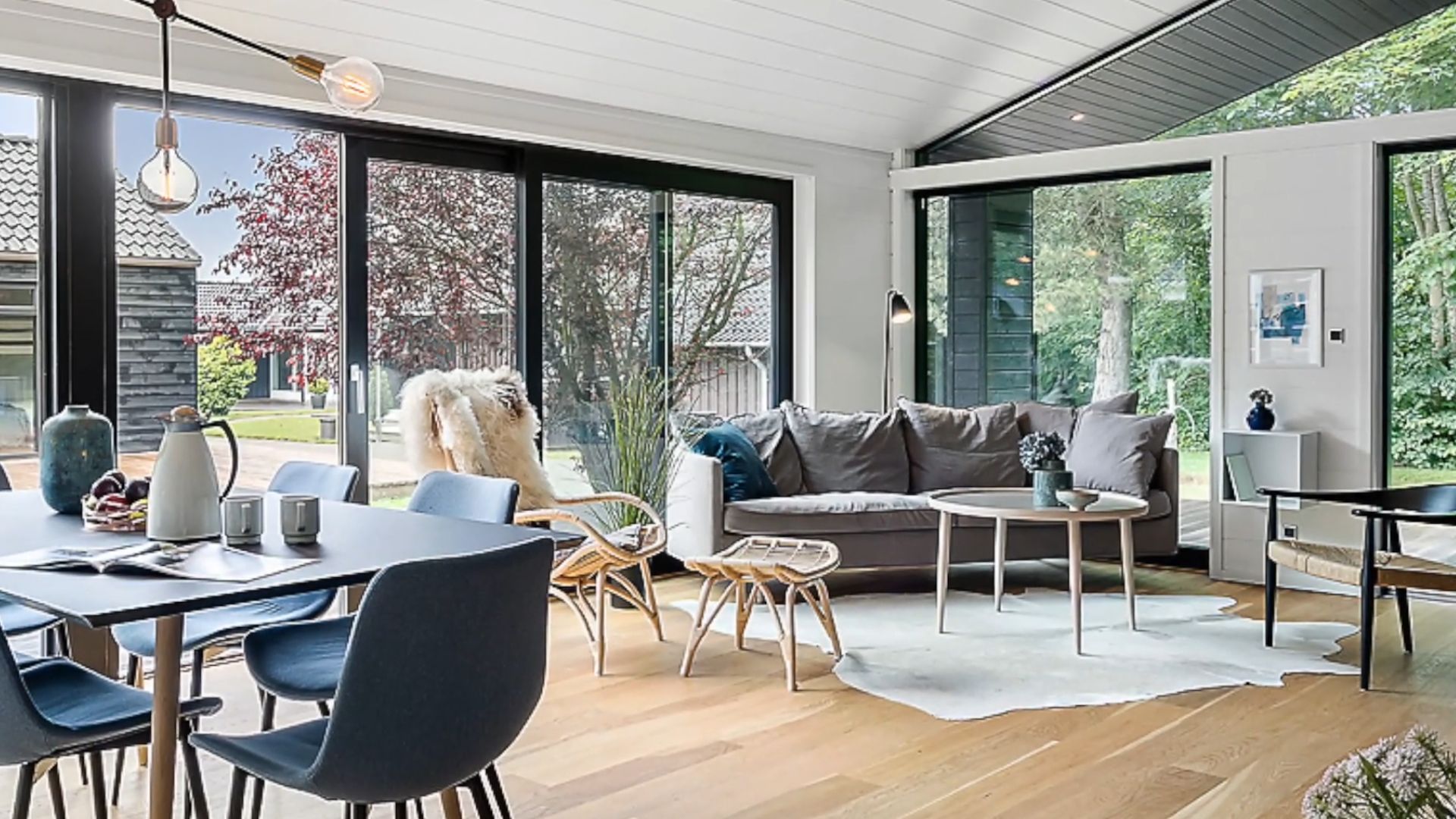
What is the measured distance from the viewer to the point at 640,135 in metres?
6.13

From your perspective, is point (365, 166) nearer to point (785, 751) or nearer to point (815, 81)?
point (815, 81)

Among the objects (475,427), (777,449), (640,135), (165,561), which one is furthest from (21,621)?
(640,135)

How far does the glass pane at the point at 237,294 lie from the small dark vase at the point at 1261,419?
418cm

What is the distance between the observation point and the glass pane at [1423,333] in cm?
587

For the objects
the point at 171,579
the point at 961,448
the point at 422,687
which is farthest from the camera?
the point at 961,448

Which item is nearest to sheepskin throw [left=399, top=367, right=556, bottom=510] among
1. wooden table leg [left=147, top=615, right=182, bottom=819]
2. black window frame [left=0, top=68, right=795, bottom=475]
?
black window frame [left=0, top=68, right=795, bottom=475]

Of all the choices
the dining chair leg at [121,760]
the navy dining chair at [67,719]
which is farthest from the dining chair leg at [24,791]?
the dining chair leg at [121,760]

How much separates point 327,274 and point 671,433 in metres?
1.92

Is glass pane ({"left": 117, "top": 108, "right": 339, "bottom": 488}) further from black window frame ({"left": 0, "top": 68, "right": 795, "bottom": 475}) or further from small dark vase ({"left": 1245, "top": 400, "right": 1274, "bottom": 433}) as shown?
small dark vase ({"left": 1245, "top": 400, "right": 1274, "bottom": 433})

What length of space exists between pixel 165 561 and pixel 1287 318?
5376 millimetres

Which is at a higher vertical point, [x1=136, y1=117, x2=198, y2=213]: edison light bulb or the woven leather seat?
[x1=136, y1=117, x2=198, y2=213]: edison light bulb

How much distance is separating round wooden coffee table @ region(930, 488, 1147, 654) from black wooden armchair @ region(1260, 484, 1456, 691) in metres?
0.52

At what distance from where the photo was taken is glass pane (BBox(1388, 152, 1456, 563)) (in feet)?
19.2

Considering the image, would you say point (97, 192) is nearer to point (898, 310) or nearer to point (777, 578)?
point (777, 578)
